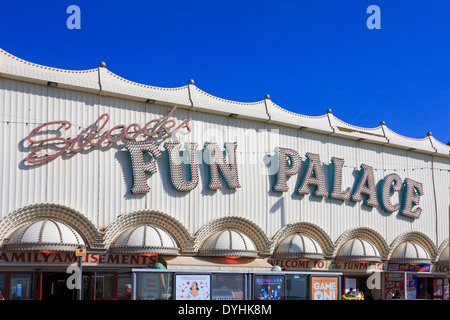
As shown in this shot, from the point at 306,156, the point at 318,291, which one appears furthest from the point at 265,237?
the point at 318,291

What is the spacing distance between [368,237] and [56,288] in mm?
15592

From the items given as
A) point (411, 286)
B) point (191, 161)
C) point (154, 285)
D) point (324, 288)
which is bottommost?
point (411, 286)

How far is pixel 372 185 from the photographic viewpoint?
28.0 m

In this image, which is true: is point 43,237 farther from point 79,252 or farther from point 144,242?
point 144,242

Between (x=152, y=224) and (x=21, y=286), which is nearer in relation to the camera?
(x=21, y=286)

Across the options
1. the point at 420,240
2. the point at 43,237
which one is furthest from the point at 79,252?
the point at 420,240

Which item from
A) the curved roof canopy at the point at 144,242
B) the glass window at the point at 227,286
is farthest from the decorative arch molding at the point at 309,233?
the glass window at the point at 227,286

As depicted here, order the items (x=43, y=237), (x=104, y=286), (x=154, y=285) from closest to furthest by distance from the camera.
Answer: (x=154, y=285) < (x=43, y=237) < (x=104, y=286)

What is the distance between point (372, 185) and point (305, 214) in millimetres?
4638

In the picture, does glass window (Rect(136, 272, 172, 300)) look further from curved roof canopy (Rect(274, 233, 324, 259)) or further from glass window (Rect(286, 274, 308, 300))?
curved roof canopy (Rect(274, 233, 324, 259))

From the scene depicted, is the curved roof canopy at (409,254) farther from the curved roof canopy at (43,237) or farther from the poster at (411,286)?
the curved roof canopy at (43,237)

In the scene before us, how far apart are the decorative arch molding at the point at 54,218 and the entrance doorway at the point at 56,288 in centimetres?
169

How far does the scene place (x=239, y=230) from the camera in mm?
23672
